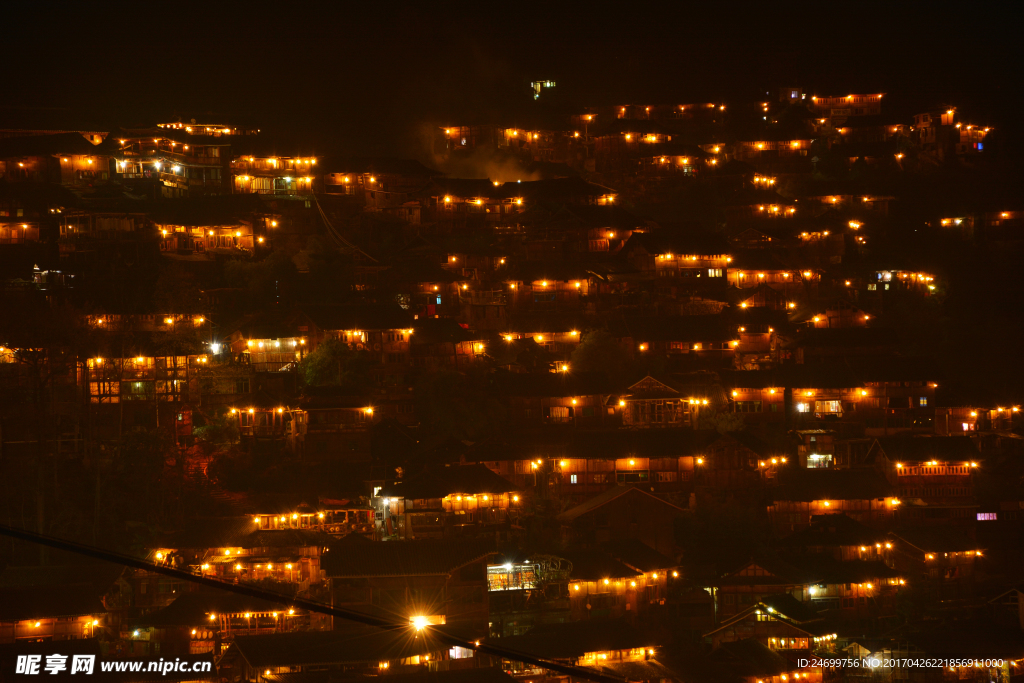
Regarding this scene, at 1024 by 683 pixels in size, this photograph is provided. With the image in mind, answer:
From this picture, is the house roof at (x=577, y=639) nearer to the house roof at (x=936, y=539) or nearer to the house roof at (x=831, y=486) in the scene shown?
the house roof at (x=831, y=486)

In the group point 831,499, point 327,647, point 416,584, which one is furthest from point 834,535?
point 327,647

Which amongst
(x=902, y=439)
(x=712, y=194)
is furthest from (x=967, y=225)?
(x=902, y=439)

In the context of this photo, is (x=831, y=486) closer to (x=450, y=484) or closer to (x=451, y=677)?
(x=450, y=484)

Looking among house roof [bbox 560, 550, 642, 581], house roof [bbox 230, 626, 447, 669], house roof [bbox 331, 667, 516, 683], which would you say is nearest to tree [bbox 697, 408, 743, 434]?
house roof [bbox 560, 550, 642, 581]

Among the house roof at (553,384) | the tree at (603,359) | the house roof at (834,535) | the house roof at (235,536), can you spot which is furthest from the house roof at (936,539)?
the house roof at (235,536)

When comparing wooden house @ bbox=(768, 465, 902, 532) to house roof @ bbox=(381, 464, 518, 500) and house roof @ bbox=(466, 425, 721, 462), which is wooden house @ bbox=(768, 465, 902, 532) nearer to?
house roof @ bbox=(466, 425, 721, 462)
